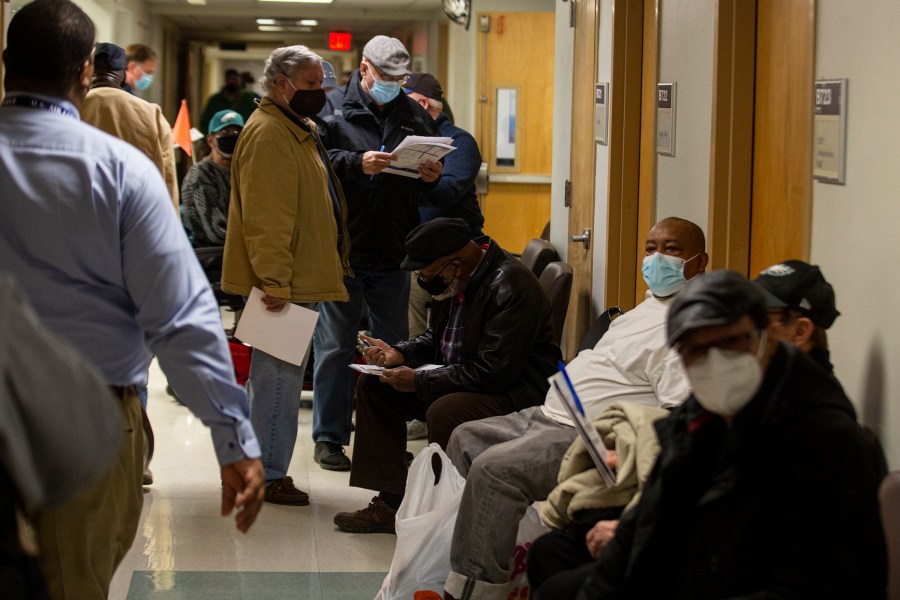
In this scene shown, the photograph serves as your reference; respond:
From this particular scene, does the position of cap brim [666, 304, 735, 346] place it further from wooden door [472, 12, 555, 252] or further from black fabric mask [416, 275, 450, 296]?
wooden door [472, 12, 555, 252]

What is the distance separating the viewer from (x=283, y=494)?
4.37m

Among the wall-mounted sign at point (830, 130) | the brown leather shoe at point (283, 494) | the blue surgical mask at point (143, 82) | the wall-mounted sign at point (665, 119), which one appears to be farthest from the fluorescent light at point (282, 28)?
the wall-mounted sign at point (830, 130)

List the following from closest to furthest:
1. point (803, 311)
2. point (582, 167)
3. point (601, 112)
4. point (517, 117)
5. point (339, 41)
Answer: point (803, 311) → point (601, 112) → point (582, 167) → point (517, 117) → point (339, 41)

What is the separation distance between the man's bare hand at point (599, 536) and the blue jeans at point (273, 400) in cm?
203

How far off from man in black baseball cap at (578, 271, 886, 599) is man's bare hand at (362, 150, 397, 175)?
113 inches

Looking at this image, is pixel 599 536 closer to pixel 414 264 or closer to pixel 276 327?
pixel 414 264

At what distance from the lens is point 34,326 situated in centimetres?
124

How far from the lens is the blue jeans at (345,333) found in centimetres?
482

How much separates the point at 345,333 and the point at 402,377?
3.20 ft

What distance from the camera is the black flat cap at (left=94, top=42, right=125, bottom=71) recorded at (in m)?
4.59

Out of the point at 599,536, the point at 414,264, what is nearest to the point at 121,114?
the point at 414,264

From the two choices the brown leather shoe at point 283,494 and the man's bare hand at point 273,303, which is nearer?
the man's bare hand at point 273,303

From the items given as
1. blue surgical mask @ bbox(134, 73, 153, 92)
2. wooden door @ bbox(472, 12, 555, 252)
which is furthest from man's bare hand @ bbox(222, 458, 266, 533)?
wooden door @ bbox(472, 12, 555, 252)

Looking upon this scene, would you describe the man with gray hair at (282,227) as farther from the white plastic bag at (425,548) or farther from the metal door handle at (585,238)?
the metal door handle at (585,238)
